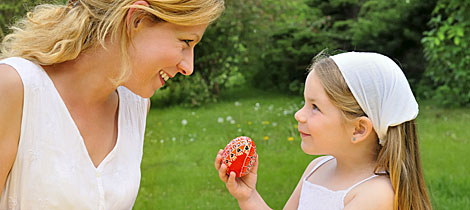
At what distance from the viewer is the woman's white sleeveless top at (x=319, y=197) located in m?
2.27

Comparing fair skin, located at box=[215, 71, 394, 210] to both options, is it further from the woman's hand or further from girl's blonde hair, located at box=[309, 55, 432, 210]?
the woman's hand

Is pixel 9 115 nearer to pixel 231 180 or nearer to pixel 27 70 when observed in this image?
pixel 27 70

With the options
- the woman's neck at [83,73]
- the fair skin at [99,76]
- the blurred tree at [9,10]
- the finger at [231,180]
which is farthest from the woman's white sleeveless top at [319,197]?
the blurred tree at [9,10]

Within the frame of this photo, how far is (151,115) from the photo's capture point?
7.61 meters

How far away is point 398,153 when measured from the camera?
2168 mm

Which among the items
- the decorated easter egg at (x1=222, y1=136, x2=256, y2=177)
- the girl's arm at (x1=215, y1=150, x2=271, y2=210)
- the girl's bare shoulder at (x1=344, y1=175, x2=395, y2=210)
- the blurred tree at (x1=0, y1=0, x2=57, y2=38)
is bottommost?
the blurred tree at (x1=0, y1=0, x2=57, y2=38)

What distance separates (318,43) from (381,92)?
666cm

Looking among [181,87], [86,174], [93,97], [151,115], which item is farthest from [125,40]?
[181,87]

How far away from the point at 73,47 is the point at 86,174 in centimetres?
52

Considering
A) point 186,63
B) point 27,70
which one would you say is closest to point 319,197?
point 186,63

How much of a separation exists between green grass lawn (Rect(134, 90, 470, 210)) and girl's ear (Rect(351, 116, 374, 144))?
5.61 ft

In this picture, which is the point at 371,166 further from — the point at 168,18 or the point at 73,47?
the point at 73,47

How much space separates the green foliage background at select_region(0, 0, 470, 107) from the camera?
7.57 metres

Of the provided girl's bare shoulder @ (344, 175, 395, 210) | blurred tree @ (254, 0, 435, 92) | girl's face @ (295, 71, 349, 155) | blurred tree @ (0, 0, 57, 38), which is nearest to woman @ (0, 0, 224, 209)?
girl's face @ (295, 71, 349, 155)
